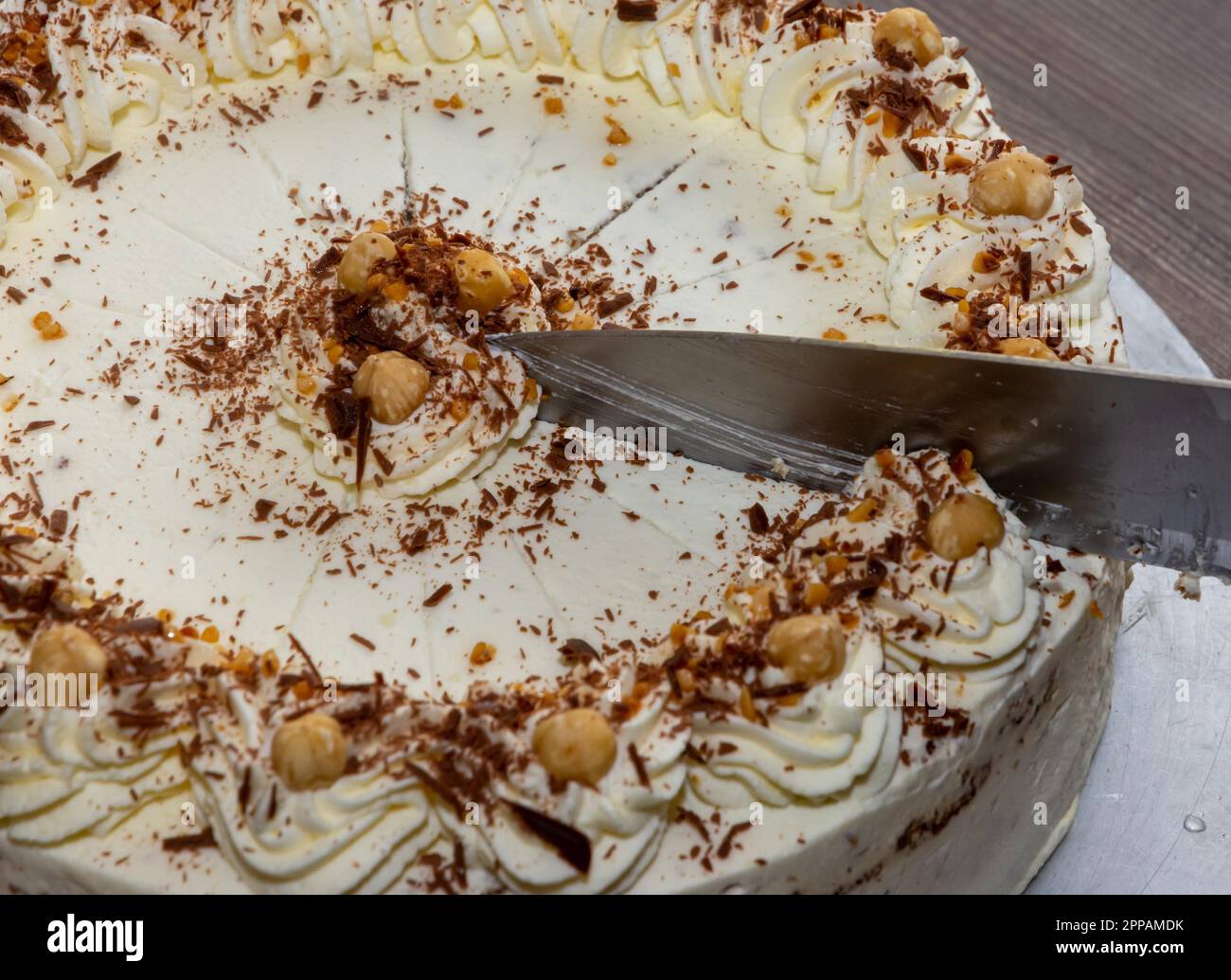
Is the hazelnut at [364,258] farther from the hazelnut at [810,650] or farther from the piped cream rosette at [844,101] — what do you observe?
the hazelnut at [810,650]

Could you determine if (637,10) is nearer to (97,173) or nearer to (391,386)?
(391,386)

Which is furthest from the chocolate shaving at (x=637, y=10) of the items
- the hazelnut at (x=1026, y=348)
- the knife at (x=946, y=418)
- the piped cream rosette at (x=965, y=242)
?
the hazelnut at (x=1026, y=348)

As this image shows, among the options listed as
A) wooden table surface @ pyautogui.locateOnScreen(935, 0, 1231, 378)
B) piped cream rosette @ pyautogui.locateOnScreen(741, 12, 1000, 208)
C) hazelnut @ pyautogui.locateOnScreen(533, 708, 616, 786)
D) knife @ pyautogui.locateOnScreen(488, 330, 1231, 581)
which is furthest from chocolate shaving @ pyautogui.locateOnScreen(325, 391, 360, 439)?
wooden table surface @ pyautogui.locateOnScreen(935, 0, 1231, 378)

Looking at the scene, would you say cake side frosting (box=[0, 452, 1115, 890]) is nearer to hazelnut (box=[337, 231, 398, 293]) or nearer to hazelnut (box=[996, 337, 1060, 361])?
hazelnut (box=[996, 337, 1060, 361])

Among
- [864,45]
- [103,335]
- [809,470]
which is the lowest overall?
[809,470]
